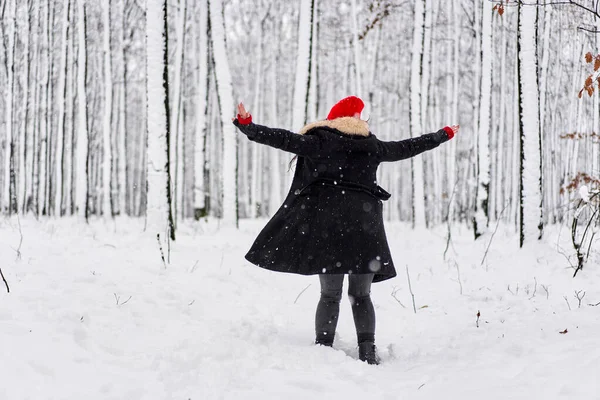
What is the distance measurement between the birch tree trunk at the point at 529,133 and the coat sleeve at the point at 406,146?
173 inches

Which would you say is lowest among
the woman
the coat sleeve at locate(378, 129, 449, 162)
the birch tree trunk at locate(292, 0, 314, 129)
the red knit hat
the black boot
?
the black boot

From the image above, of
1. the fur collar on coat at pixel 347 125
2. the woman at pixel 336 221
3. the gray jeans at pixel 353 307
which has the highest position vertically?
the fur collar on coat at pixel 347 125

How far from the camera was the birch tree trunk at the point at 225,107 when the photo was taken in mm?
10078

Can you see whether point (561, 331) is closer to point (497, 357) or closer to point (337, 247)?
point (497, 357)

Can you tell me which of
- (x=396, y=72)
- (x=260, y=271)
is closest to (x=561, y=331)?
(x=260, y=271)

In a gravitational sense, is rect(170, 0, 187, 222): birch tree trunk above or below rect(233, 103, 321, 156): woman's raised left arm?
above

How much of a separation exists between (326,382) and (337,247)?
945 mm

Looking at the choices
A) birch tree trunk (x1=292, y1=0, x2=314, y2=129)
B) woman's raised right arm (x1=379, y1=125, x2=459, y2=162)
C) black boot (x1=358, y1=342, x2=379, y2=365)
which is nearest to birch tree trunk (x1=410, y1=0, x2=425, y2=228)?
birch tree trunk (x1=292, y1=0, x2=314, y2=129)

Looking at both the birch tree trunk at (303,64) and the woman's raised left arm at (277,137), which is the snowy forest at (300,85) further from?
the woman's raised left arm at (277,137)

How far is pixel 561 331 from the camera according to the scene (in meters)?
3.79

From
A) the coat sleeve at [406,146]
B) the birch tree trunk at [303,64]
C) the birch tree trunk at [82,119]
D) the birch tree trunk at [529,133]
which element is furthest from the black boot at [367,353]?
the birch tree trunk at [82,119]

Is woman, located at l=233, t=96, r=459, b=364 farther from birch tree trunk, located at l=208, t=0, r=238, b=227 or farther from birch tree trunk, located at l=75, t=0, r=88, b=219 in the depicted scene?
birch tree trunk, located at l=75, t=0, r=88, b=219

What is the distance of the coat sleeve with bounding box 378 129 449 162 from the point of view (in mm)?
3736

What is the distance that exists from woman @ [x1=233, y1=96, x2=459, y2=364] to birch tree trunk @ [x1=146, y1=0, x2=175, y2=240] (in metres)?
3.81
